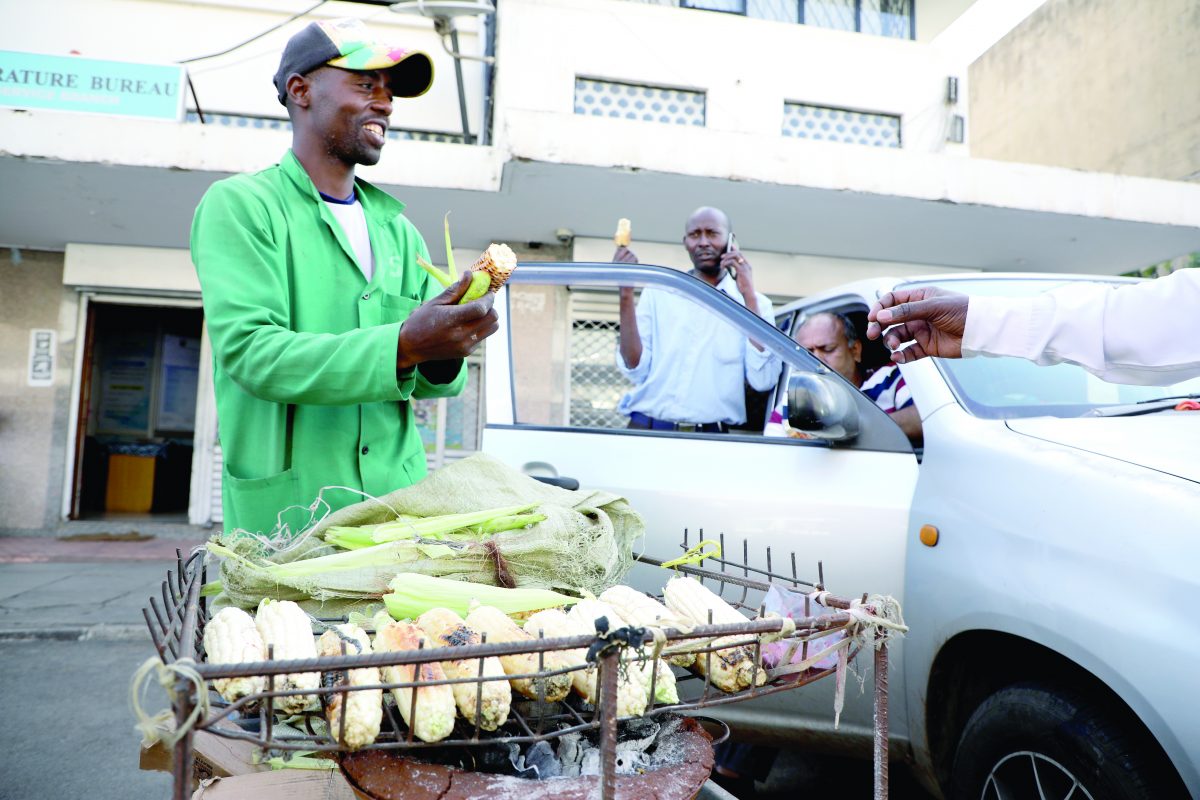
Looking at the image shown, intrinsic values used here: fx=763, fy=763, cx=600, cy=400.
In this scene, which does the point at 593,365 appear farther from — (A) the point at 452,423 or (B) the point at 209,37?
(B) the point at 209,37

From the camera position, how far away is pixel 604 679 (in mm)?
979

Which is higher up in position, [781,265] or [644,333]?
[781,265]

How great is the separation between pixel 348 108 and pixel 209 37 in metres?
8.59

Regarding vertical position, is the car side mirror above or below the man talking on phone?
below

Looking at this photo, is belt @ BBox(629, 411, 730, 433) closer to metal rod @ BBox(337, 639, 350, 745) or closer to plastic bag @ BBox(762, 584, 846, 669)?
plastic bag @ BBox(762, 584, 846, 669)

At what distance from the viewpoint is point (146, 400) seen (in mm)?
12547

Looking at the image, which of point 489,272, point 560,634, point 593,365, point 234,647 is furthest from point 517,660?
point 593,365

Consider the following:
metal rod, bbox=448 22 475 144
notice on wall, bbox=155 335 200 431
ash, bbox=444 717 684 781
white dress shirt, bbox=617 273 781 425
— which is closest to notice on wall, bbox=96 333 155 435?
notice on wall, bbox=155 335 200 431

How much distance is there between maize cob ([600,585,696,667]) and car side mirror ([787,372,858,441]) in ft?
3.32

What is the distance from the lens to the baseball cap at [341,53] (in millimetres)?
1728

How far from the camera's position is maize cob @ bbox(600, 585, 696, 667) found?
1.26 metres

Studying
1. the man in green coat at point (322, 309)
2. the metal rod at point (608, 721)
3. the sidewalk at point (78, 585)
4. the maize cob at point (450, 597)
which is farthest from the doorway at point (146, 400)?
the metal rod at point (608, 721)

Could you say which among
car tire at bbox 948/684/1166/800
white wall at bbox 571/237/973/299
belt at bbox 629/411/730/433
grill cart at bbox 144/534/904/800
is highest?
white wall at bbox 571/237/973/299

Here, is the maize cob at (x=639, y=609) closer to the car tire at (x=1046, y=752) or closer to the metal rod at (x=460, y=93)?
the car tire at (x=1046, y=752)
